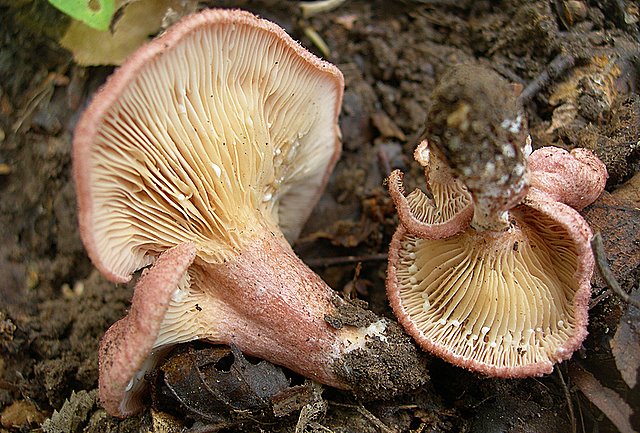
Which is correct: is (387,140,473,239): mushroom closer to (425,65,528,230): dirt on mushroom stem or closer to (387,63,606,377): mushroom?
(387,63,606,377): mushroom

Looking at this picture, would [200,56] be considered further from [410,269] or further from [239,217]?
[410,269]

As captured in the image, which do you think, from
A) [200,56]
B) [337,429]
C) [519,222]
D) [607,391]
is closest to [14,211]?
[200,56]

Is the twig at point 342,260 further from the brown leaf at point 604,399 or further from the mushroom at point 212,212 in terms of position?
the brown leaf at point 604,399

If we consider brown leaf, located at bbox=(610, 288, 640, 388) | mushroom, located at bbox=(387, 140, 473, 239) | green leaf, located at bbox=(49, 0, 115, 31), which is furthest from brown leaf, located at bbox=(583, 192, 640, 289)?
green leaf, located at bbox=(49, 0, 115, 31)

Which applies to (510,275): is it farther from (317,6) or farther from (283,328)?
(317,6)

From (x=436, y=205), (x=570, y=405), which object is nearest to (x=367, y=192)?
(x=436, y=205)

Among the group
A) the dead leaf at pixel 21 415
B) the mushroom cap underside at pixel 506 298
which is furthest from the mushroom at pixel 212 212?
the dead leaf at pixel 21 415
